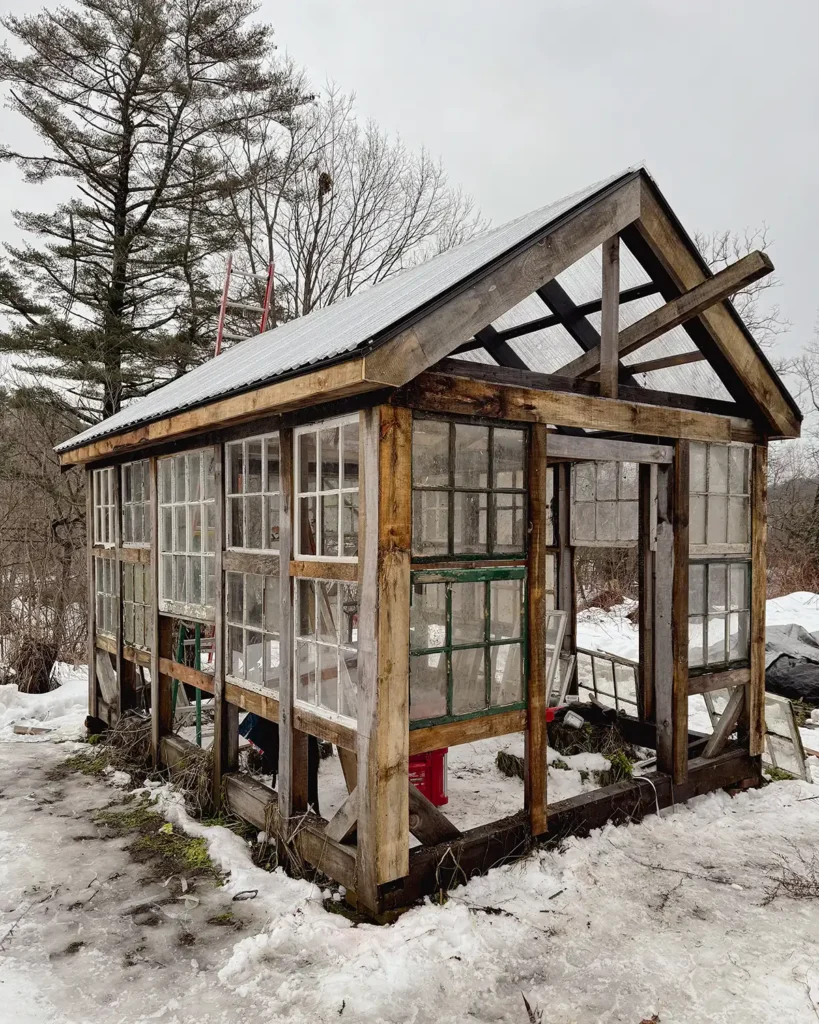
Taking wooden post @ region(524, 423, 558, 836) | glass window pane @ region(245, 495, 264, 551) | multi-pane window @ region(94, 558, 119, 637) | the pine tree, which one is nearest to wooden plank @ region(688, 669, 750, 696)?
wooden post @ region(524, 423, 558, 836)

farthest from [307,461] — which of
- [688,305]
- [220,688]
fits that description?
[688,305]

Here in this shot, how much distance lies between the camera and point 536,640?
13.0ft

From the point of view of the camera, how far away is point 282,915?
350cm

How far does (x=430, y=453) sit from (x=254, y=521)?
5.09ft

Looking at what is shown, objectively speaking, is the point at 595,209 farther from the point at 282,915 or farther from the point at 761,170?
the point at 761,170

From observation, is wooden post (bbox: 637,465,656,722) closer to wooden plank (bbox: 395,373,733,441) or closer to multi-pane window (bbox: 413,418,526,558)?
wooden plank (bbox: 395,373,733,441)

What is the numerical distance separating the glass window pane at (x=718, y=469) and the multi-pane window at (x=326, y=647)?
2817 millimetres

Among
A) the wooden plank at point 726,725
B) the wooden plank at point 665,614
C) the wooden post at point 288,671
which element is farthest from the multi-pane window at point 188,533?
the wooden plank at point 726,725

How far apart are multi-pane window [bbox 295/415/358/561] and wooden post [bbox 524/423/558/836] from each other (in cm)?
103

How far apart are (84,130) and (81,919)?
1347cm

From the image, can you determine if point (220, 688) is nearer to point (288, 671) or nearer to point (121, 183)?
point (288, 671)

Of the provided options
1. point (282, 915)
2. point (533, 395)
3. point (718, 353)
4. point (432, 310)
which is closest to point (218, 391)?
point (432, 310)

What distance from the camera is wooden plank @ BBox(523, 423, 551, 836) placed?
13.0 feet

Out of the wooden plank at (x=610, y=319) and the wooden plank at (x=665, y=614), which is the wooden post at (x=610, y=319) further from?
the wooden plank at (x=665, y=614)
